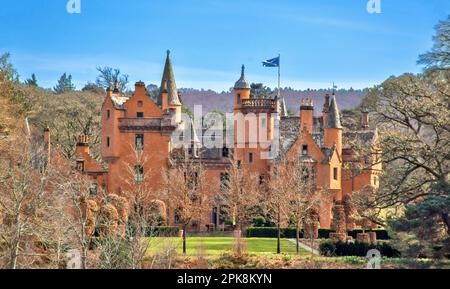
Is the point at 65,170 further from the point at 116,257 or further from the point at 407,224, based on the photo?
the point at 407,224

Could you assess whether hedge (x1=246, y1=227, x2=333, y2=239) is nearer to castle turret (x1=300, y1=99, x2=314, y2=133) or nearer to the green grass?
the green grass

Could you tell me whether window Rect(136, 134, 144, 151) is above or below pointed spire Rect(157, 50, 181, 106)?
below

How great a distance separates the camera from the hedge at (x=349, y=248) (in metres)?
40.9

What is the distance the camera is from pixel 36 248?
33875mm

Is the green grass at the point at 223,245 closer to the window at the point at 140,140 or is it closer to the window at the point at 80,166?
the window at the point at 80,166

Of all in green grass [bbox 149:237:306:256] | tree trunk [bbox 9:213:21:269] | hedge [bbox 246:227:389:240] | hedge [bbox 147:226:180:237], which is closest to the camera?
tree trunk [bbox 9:213:21:269]

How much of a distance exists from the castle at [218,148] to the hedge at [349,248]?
18.5 meters

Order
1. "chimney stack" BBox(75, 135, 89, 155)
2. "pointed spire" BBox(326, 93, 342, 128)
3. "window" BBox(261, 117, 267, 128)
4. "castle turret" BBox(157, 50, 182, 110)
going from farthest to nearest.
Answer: "castle turret" BBox(157, 50, 182, 110) < "window" BBox(261, 117, 267, 128) < "chimney stack" BBox(75, 135, 89, 155) < "pointed spire" BBox(326, 93, 342, 128)

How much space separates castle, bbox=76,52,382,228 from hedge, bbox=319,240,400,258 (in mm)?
18485

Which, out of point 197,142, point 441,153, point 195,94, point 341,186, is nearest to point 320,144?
point 341,186

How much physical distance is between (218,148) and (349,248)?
2309 centimetres

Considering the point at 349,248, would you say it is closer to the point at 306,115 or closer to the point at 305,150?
the point at 305,150

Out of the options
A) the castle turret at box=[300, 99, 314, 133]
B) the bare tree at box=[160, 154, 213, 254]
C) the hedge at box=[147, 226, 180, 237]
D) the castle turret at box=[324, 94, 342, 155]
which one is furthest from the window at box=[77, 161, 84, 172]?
the castle turret at box=[324, 94, 342, 155]

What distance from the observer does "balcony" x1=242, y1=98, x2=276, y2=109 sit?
63469 millimetres
